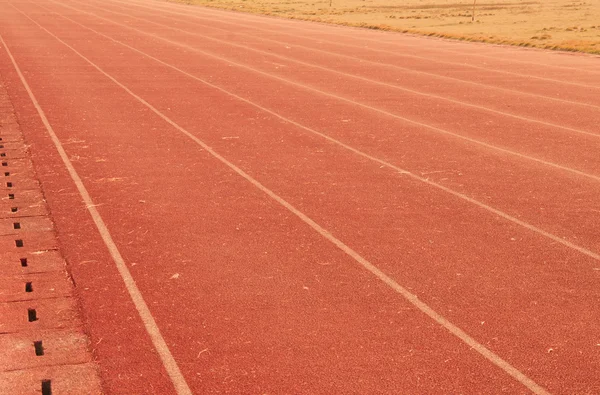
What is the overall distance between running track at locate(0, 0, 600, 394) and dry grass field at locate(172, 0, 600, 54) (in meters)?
14.6

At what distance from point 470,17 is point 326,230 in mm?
39592

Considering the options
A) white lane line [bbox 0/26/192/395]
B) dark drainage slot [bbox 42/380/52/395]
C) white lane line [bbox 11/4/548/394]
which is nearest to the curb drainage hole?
white lane line [bbox 0/26/192/395]

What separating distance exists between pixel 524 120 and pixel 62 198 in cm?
855

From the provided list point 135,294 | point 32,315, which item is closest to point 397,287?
point 135,294

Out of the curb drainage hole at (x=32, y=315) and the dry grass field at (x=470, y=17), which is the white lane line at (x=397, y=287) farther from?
the dry grass field at (x=470, y=17)

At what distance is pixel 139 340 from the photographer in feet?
20.4

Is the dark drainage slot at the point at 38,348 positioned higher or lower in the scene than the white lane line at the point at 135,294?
higher

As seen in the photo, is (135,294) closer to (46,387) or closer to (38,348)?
(38,348)

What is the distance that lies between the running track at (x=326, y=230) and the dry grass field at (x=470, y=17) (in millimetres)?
14607

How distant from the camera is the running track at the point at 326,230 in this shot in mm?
5977

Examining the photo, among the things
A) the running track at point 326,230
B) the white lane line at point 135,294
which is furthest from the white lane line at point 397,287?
the white lane line at point 135,294

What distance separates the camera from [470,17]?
1829 inches

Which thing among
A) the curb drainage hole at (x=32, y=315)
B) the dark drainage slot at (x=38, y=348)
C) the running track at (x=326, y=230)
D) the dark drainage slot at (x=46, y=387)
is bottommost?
the running track at (x=326, y=230)

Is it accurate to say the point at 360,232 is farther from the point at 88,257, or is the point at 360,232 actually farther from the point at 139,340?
the point at 139,340
